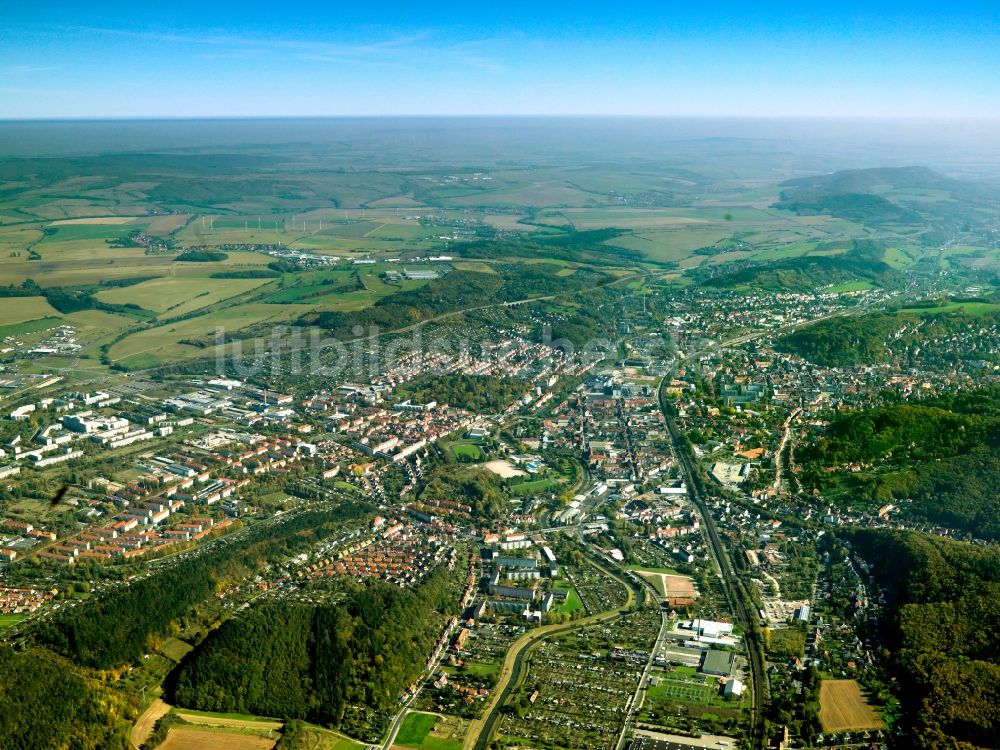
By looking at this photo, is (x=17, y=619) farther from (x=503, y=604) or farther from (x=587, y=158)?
(x=587, y=158)

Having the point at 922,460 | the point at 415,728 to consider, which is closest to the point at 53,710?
the point at 415,728

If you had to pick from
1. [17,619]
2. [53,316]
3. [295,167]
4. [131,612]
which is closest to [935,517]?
[131,612]

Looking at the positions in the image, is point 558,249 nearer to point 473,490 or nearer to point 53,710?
point 473,490

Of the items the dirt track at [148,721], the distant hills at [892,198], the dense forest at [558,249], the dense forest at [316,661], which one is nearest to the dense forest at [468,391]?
the dense forest at [316,661]

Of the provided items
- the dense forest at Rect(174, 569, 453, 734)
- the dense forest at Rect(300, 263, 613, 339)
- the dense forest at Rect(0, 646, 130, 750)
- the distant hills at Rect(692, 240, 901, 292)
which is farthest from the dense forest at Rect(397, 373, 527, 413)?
the distant hills at Rect(692, 240, 901, 292)

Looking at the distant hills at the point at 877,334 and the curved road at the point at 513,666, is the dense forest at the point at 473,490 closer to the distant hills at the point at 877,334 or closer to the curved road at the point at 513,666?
the curved road at the point at 513,666

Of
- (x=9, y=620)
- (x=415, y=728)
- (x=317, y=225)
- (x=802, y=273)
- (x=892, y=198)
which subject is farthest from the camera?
(x=892, y=198)

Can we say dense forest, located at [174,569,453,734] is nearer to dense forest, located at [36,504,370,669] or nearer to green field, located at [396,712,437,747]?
green field, located at [396,712,437,747]
